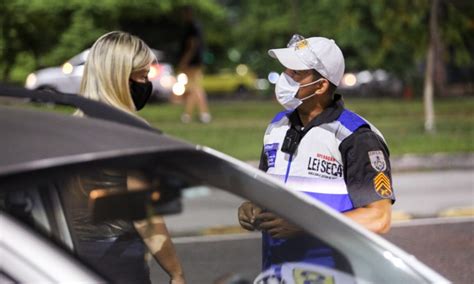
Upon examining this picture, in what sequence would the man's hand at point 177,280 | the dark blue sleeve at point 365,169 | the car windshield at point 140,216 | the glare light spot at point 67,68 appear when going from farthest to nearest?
the glare light spot at point 67,68, the dark blue sleeve at point 365,169, the man's hand at point 177,280, the car windshield at point 140,216

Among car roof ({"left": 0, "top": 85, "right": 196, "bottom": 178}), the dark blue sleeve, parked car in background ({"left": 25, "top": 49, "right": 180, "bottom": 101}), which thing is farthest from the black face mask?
parked car in background ({"left": 25, "top": 49, "right": 180, "bottom": 101})

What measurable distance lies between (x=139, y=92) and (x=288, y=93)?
1.88ft

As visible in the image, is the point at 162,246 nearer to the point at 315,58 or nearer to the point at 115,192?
the point at 115,192

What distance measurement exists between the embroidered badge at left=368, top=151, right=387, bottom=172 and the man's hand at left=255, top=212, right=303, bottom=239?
0.84 meters

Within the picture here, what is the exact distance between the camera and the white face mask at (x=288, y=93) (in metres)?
4.17

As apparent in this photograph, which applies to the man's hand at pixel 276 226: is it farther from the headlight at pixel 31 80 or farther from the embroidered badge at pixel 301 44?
the headlight at pixel 31 80

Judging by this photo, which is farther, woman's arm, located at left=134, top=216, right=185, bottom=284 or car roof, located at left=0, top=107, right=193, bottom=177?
woman's arm, located at left=134, top=216, right=185, bottom=284

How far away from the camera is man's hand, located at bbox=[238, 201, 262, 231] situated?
9.73 feet

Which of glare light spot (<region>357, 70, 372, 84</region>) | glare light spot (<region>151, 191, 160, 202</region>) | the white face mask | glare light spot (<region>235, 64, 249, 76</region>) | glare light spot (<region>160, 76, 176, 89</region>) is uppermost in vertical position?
glare light spot (<region>151, 191, 160, 202</region>)

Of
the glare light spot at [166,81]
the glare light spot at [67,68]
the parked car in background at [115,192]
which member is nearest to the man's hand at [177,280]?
the parked car in background at [115,192]

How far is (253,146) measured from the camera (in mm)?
13719

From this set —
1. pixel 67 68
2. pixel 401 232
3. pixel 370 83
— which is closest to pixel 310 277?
pixel 401 232

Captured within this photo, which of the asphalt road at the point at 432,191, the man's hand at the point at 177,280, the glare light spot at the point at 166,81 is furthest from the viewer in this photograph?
the glare light spot at the point at 166,81

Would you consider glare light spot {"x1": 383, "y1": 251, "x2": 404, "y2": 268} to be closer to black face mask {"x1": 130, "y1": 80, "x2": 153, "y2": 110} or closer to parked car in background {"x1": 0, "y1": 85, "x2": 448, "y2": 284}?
parked car in background {"x1": 0, "y1": 85, "x2": 448, "y2": 284}
